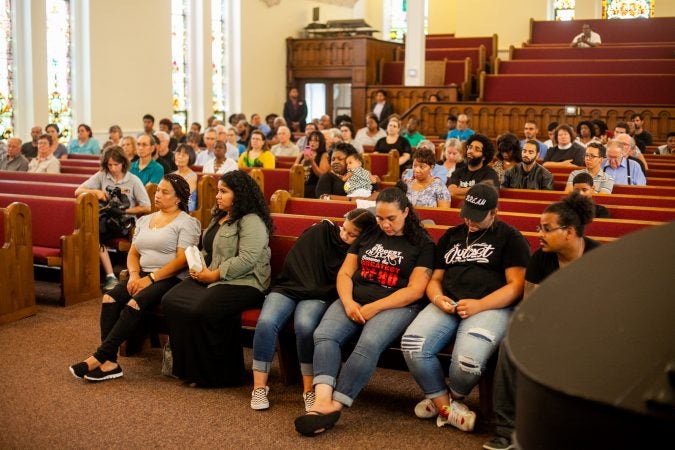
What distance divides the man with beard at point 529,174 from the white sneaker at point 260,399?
3.39m

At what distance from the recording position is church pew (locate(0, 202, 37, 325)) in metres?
5.52

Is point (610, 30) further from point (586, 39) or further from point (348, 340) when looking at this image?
point (348, 340)

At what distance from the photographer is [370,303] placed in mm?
4074

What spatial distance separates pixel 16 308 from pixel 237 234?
197 cm

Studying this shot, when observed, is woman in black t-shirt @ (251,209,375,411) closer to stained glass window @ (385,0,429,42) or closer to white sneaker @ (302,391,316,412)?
white sneaker @ (302,391,316,412)

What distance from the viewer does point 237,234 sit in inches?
180

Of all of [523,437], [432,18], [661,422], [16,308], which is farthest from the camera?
[432,18]

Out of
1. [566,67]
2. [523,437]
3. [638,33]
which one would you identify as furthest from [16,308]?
[638,33]

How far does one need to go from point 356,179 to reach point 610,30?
13467 mm

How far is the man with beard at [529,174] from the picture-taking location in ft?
22.0

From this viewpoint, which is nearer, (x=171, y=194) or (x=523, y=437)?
(x=523, y=437)

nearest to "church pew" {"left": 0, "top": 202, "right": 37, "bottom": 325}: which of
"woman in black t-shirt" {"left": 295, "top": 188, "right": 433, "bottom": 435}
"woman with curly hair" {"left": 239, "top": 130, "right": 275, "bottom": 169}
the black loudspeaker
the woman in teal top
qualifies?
"woman in black t-shirt" {"left": 295, "top": 188, "right": 433, "bottom": 435}

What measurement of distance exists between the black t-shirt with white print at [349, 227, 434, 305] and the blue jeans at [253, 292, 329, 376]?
241 millimetres

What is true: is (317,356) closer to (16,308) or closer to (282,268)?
(282,268)
